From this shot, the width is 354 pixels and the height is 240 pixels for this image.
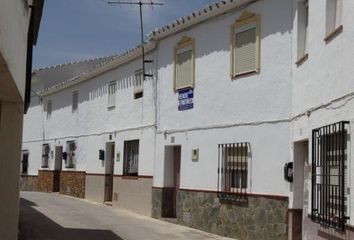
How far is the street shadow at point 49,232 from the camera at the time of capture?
1341 centimetres

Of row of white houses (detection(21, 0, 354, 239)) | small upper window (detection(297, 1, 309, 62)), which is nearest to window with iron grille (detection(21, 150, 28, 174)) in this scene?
row of white houses (detection(21, 0, 354, 239))

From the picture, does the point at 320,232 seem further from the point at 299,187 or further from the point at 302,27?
the point at 302,27

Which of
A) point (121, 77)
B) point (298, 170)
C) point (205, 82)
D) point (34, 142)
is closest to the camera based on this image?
point (298, 170)

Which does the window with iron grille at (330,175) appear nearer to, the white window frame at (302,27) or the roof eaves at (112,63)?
the white window frame at (302,27)

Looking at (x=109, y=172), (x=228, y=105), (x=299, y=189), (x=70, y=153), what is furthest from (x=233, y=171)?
(x=70, y=153)

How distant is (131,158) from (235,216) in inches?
265

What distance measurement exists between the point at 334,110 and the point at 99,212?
1102cm

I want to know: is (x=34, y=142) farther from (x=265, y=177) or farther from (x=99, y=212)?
(x=265, y=177)

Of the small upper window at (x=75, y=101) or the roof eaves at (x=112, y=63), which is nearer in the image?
the roof eaves at (x=112, y=63)

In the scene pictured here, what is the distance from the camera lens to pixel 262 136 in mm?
13219

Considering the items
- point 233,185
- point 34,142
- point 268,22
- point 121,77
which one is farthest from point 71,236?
point 34,142

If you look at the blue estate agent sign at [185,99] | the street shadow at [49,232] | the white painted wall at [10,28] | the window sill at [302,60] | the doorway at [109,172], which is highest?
the window sill at [302,60]

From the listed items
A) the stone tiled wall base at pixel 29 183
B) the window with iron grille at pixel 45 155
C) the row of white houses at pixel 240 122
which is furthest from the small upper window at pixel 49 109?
the row of white houses at pixel 240 122

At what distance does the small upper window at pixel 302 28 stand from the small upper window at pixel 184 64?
430 centimetres
